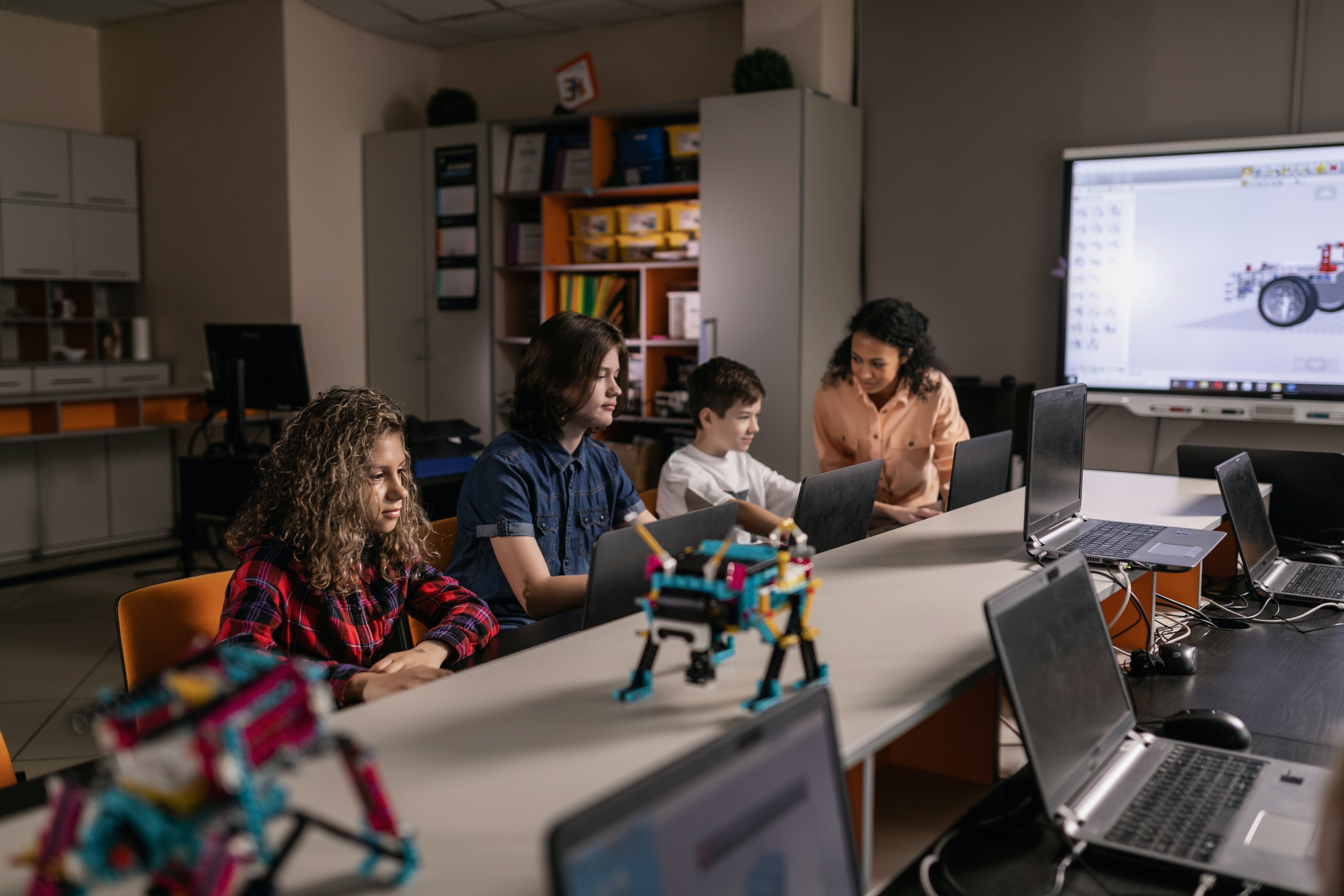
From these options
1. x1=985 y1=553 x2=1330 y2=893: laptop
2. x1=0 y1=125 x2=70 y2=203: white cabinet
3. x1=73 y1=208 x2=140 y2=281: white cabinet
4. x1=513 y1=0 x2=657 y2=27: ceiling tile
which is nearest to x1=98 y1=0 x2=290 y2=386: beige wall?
x1=73 y1=208 x2=140 y2=281: white cabinet

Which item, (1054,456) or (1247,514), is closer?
(1054,456)

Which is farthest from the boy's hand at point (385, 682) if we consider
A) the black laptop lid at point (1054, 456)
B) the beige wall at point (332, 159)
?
the beige wall at point (332, 159)

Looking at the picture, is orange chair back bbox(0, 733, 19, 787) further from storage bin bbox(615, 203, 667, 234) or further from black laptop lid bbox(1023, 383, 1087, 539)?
storage bin bbox(615, 203, 667, 234)

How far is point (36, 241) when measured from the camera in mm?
5598

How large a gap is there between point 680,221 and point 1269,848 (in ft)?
13.7

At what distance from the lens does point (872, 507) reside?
226 cm

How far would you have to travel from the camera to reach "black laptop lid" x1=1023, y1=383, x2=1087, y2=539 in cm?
190

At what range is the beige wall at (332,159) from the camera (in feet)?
18.0

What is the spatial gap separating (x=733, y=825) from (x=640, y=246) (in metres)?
4.52

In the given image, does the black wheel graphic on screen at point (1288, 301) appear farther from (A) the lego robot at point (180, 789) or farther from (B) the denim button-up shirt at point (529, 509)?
(A) the lego robot at point (180, 789)

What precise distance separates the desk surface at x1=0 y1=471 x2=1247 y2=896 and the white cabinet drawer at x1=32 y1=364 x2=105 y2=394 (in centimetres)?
479

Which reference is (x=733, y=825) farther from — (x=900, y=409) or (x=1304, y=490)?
(x=1304, y=490)

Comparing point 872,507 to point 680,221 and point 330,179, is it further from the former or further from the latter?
point 330,179

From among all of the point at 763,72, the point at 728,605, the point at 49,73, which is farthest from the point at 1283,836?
the point at 49,73
